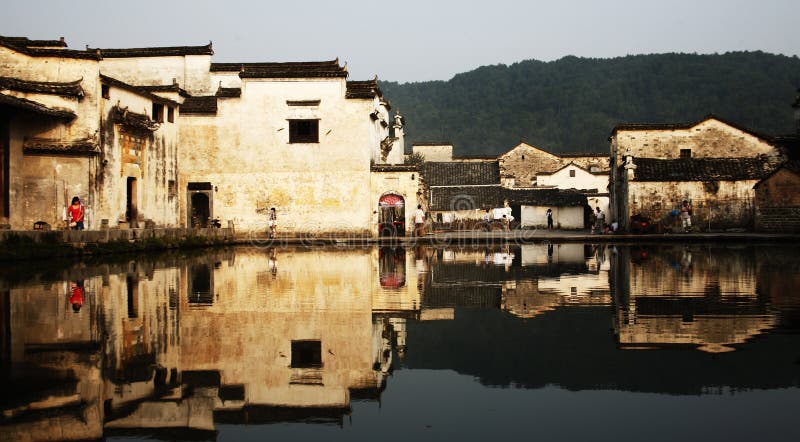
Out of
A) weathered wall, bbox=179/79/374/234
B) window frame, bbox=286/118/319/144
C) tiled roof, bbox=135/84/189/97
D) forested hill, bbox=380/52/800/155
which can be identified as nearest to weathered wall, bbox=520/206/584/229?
weathered wall, bbox=179/79/374/234

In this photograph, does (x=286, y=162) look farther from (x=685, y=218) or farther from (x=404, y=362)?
(x=404, y=362)

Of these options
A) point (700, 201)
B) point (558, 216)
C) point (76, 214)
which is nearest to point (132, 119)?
point (76, 214)

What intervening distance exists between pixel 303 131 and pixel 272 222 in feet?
14.4

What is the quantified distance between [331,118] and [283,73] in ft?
9.58

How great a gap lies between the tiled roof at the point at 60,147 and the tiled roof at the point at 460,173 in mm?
32274

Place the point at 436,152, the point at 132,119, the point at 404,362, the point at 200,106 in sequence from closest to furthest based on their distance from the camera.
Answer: the point at 404,362
the point at 132,119
the point at 200,106
the point at 436,152

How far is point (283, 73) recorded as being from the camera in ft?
110

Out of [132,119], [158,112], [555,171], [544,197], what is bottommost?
[544,197]

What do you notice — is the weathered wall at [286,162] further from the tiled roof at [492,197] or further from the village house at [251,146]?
the tiled roof at [492,197]

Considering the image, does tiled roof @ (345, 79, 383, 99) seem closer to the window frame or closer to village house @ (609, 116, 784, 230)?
the window frame

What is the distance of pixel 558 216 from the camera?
51375mm

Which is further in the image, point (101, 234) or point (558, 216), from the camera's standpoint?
point (558, 216)

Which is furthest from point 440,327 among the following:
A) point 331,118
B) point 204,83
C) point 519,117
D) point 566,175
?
point 519,117

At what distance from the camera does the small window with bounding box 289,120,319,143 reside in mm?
33750
